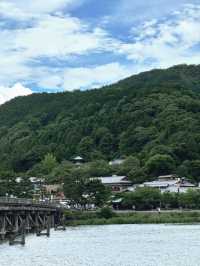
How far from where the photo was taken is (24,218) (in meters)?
58.2

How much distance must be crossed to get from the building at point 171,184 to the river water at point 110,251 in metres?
43.0

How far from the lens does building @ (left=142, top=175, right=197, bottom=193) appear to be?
94.1 metres

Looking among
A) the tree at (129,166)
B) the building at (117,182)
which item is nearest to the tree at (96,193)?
the building at (117,182)

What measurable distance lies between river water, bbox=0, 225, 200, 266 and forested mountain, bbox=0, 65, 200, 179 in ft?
199

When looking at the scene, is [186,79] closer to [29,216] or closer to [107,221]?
[107,221]

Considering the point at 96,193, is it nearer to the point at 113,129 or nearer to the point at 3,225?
the point at 3,225

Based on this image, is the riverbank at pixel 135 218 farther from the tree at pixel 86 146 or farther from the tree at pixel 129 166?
the tree at pixel 86 146

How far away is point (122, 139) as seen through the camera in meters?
138

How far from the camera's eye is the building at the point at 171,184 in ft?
309

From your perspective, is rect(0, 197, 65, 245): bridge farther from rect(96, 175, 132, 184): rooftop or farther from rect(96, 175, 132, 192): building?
rect(96, 175, 132, 184): rooftop

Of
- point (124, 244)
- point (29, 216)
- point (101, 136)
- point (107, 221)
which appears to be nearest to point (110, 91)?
point (101, 136)

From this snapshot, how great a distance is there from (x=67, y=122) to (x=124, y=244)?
117 metres

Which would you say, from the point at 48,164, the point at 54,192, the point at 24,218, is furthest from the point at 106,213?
the point at 48,164

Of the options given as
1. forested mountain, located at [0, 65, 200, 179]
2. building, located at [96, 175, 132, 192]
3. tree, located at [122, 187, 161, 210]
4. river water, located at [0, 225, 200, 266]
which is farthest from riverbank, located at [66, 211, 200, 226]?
forested mountain, located at [0, 65, 200, 179]
